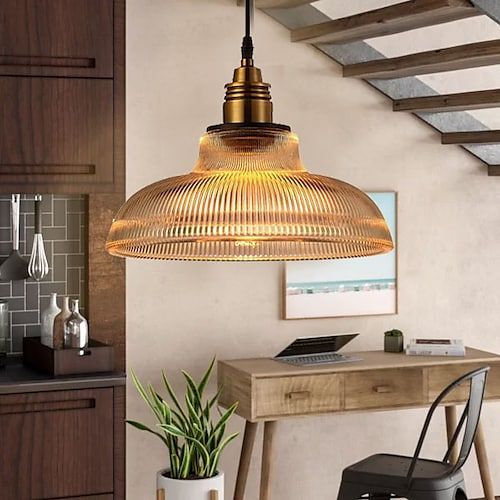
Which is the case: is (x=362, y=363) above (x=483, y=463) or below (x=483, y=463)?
above

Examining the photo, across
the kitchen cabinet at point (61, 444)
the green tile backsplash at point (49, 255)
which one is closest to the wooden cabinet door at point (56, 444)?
the kitchen cabinet at point (61, 444)

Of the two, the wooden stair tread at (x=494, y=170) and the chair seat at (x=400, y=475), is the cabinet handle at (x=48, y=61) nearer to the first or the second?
the chair seat at (x=400, y=475)

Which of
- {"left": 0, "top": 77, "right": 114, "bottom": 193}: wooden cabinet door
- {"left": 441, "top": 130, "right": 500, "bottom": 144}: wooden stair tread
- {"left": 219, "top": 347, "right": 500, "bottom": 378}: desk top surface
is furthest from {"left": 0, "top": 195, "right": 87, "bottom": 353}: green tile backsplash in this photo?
{"left": 441, "top": 130, "right": 500, "bottom": 144}: wooden stair tread

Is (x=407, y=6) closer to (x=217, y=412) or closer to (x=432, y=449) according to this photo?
(x=217, y=412)

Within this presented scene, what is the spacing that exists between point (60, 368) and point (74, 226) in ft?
2.58

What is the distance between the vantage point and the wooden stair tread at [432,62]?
3.88 meters

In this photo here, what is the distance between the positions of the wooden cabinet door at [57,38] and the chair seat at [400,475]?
1866 mm

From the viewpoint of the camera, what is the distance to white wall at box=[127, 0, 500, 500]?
4645 millimetres

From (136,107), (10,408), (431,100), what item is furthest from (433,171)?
(10,408)

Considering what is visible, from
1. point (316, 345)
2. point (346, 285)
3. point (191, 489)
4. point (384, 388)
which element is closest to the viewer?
point (191, 489)

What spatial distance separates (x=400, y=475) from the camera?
403 cm

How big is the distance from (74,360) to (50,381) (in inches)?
5.5

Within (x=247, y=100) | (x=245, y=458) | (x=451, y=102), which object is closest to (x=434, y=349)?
(x=245, y=458)

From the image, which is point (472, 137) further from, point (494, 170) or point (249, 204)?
point (249, 204)
